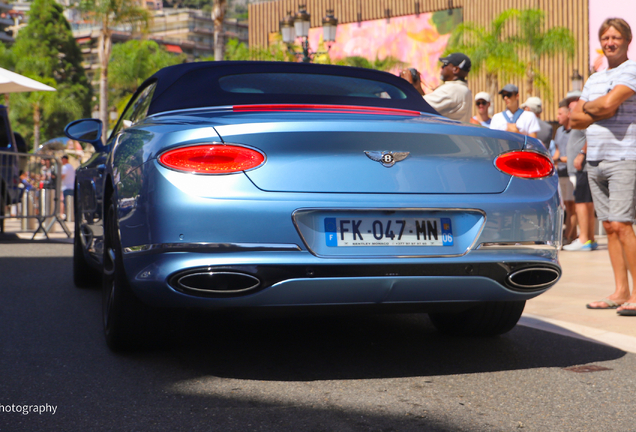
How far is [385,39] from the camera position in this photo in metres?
55.6

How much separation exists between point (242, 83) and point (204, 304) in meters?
1.50

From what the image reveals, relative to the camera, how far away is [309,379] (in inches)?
137

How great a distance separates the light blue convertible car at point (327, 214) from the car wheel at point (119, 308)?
1cm

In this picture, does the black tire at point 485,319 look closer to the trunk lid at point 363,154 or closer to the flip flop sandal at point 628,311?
the trunk lid at point 363,154

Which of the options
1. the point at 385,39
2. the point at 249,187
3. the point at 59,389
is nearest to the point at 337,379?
the point at 249,187

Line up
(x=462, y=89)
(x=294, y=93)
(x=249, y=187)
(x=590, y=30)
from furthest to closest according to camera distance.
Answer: (x=590, y=30) < (x=462, y=89) < (x=294, y=93) < (x=249, y=187)

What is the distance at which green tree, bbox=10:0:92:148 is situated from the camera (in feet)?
229

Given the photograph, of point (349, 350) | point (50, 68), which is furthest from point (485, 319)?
point (50, 68)

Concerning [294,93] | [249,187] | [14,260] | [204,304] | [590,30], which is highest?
[590,30]

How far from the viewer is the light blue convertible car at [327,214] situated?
313 cm

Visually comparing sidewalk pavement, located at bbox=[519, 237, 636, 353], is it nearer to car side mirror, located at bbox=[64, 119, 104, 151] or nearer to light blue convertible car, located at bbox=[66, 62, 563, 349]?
light blue convertible car, located at bbox=[66, 62, 563, 349]

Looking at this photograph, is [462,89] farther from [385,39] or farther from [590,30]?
[385,39]

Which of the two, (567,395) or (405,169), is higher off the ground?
(405,169)

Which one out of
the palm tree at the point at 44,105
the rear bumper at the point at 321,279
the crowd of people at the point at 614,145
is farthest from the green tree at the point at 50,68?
the rear bumper at the point at 321,279
